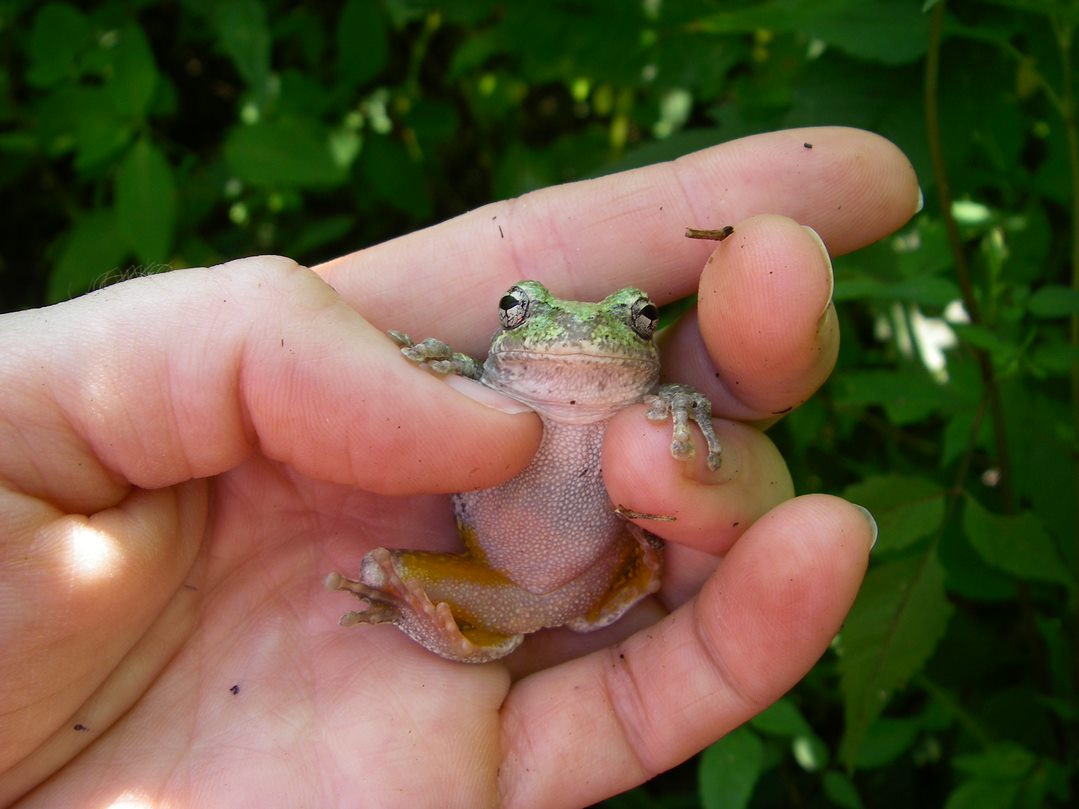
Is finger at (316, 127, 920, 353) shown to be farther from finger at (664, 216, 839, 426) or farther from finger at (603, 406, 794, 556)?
finger at (603, 406, 794, 556)

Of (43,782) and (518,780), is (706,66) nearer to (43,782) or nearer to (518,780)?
(518,780)

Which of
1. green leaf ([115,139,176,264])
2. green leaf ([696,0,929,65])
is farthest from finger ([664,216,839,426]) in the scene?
green leaf ([115,139,176,264])

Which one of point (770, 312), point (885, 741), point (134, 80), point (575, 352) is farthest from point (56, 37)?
point (885, 741)

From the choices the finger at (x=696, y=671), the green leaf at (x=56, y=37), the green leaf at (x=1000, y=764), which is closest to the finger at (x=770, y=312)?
the finger at (x=696, y=671)

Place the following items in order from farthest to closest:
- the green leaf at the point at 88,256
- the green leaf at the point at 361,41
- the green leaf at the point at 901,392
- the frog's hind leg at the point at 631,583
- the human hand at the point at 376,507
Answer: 1. the green leaf at the point at 361,41
2. the green leaf at the point at 88,256
3. the green leaf at the point at 901,392
4. the frog's hind leg at the point at 631,583
5. the human hand at the point at 376,507

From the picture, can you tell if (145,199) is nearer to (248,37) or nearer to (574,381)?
(248,37)

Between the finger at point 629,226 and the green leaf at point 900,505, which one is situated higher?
the finger at point 629,226

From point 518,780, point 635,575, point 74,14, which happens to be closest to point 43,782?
point 518,780

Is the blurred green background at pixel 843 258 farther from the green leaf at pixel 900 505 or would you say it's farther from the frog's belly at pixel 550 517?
the frog's belly at pixel 550 517
